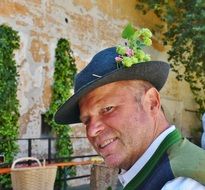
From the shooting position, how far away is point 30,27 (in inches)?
275

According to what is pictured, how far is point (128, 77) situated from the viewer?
48.2 inches

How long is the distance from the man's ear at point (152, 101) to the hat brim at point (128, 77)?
0.14 feet

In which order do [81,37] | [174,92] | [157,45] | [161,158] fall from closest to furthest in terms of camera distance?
1. [161,158]
2. [81,37]
3. [157,45]
4. [174,92]

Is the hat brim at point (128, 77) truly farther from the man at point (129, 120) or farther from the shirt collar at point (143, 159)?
the shirt collar at point (143, 159)

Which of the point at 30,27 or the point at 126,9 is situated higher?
the point at 126,9

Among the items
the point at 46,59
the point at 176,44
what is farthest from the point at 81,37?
the point at 176,44

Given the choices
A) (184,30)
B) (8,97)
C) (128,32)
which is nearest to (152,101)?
(128,32)

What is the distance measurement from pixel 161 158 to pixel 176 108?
10770mm

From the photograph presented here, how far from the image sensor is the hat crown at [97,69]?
122cm

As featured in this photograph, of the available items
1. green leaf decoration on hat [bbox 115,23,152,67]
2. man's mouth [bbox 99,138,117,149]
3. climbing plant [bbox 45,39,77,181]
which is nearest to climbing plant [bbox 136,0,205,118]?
climbing plant [bbox 45,39,77,181]

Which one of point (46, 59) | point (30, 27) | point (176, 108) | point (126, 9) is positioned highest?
point (126, 9)

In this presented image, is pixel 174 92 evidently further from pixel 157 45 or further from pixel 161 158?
pixel 161 158

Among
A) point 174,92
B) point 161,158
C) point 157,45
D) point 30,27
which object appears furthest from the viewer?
point 174,92

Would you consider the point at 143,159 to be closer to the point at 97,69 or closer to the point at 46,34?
the point at 97,69
